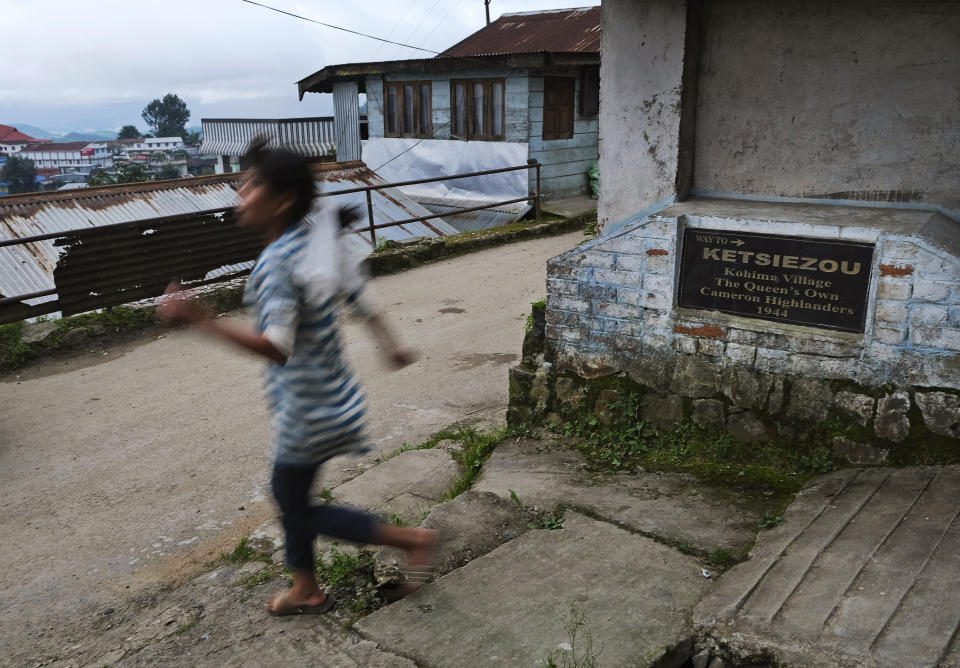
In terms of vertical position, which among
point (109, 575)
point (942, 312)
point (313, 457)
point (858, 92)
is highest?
point (858, 92)

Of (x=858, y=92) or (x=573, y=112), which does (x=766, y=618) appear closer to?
(x=858, y=92)

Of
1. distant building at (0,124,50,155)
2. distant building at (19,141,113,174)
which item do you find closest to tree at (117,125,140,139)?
distant building at (19,141,113,174)

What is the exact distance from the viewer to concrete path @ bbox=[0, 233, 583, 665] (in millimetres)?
3547

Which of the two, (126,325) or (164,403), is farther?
(126,325)

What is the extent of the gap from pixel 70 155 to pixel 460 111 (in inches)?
4103

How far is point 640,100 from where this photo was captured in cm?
416

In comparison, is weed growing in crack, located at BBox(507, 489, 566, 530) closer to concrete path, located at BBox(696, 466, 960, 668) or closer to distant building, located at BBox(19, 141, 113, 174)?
concrete path, located at BBox(696, 466, 960, 668)

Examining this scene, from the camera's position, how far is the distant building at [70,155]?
95.2 meters

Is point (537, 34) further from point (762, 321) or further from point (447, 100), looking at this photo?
point (762, 321)

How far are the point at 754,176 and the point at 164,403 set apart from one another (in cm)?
449

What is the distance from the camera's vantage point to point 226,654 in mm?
2619

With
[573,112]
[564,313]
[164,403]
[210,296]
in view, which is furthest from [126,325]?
[573,112]

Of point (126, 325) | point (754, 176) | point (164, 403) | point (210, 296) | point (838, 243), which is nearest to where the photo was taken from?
point (838, 243)

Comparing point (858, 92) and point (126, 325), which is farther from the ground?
point (858, 92)
